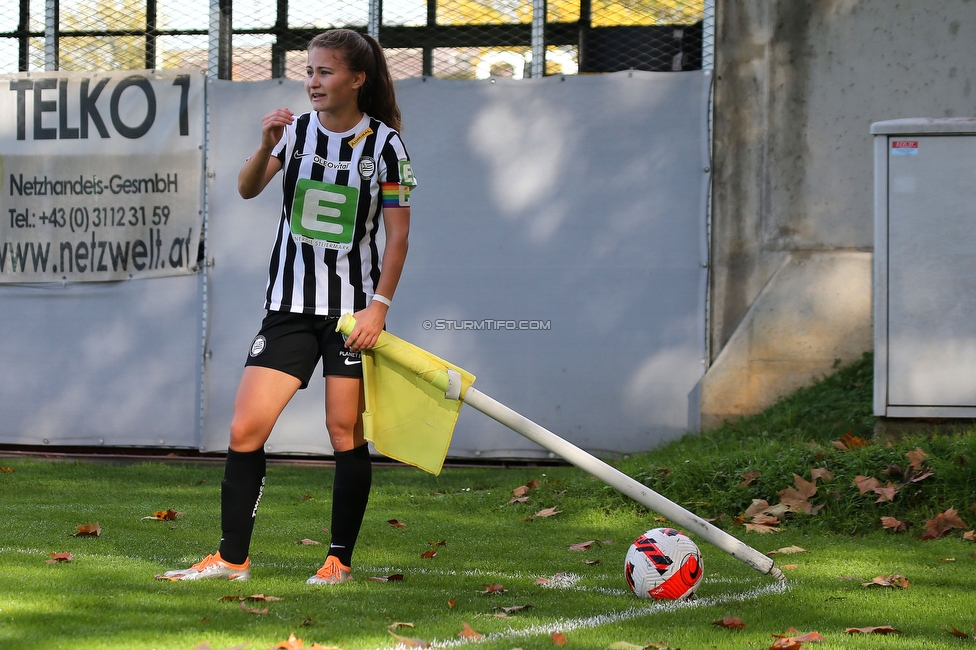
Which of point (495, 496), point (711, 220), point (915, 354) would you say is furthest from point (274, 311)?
point (711, 220)

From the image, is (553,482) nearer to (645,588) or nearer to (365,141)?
(645,588)

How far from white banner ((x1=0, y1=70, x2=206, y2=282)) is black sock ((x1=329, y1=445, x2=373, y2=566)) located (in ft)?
17.5

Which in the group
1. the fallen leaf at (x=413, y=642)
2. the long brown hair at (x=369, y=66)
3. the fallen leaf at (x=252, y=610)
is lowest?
the fallen leaf at (x=413, y=642)

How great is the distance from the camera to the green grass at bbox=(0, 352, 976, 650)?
3.34m

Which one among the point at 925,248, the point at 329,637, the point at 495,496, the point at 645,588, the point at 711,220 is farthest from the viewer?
the point at 711,220

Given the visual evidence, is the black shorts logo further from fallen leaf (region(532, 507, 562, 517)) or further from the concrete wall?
the concrete wall

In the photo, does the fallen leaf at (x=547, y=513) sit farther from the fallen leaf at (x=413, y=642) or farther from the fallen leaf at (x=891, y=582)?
the fallen leaf at (x=413, y=642)

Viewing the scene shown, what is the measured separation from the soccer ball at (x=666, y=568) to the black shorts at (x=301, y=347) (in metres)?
1.22

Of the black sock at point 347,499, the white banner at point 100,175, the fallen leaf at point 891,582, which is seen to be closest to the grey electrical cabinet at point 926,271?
the fallen leaf at point 891,582

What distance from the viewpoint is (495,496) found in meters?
6.79

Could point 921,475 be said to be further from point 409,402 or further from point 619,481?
point 409,402

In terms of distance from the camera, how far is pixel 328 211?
404 centimetres

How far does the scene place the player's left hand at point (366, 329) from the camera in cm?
390

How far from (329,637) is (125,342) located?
21.3 ft
